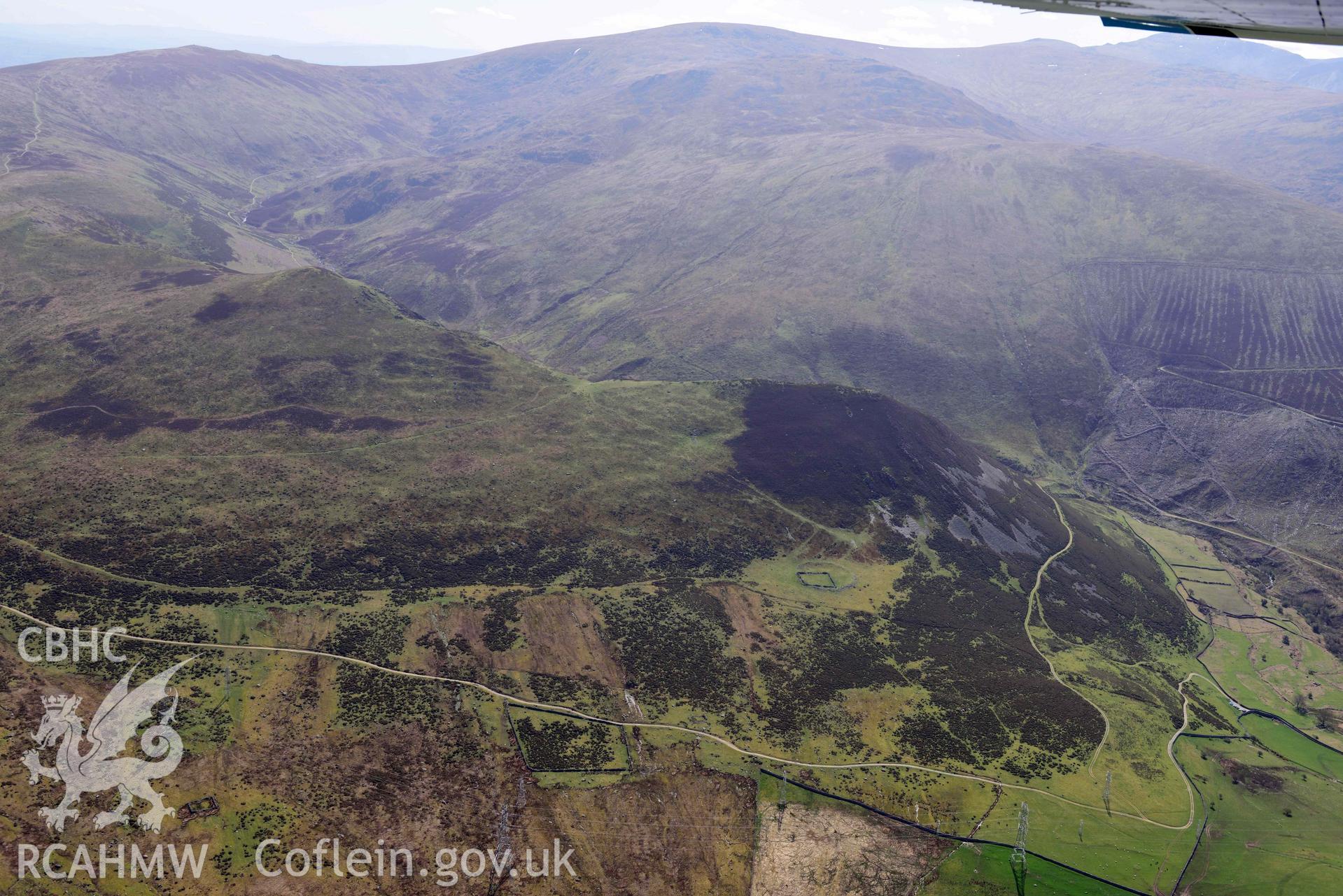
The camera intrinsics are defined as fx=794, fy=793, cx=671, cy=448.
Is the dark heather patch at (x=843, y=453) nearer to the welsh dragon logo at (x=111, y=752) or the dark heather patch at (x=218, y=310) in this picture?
the welsh dragon logo at (x=111, y=752)

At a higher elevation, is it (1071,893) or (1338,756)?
(1071,893)

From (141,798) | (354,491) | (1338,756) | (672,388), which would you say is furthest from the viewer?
(672,388)

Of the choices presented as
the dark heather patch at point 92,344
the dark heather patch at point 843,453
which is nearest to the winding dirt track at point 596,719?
the dark heather patch at point 843,453

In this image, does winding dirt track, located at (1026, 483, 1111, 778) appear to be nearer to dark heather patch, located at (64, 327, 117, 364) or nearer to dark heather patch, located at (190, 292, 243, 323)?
dark heather patch, located at (190, 292, 243, 323)

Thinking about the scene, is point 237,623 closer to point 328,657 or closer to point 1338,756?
point 328,657

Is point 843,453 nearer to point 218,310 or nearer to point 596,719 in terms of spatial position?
point 596,719

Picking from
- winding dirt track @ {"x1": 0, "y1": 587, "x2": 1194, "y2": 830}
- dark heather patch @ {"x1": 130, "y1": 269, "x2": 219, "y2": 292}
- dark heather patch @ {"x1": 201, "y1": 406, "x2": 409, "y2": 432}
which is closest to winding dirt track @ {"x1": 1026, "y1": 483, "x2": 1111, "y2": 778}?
winding dirt track @ {"x1": 0, "y1": 587, "x2": 1194, "y2": 830}

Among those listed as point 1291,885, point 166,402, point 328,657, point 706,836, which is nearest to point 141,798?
point 328,657
